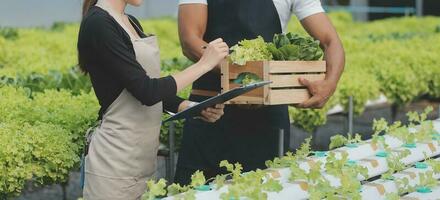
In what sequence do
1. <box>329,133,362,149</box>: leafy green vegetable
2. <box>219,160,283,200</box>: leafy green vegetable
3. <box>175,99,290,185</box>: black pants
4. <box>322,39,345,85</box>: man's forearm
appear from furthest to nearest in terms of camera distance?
<box>175,99,290,185</box>: black pants, <box>322,39,345,85</box>: man's forearm, <box>329,133,362,149</box>: leafy green vegetable, <box>219,160,283,200</box>: leafy green vegetable

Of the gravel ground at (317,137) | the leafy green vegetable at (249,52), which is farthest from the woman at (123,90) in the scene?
the gravel ground at (317,137)

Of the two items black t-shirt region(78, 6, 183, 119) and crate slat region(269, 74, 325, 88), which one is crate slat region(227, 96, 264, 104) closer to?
crate slat region(269, 74, 325, 88)

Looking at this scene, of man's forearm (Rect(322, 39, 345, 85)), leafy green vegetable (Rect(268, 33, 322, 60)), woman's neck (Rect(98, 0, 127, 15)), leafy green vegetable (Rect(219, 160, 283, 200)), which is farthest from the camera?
man's forearm (Rect(322, 39, 345, 85))

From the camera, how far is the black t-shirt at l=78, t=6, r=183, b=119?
2838 mm

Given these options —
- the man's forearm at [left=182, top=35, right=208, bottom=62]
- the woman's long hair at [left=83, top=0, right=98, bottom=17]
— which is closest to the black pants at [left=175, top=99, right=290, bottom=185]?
the man's forearm at [left=182, top=35, right=208, bottom=62]

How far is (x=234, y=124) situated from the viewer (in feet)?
12.8

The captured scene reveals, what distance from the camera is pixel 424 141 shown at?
3373mm

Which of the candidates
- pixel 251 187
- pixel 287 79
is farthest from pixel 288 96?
pixel 251 187

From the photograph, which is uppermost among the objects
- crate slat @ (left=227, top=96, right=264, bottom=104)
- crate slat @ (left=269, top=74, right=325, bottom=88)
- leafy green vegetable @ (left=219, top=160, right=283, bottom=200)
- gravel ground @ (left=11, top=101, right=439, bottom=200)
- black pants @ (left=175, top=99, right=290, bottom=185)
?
crate slat @ (left=269, top=74, right=325, bottom=88)

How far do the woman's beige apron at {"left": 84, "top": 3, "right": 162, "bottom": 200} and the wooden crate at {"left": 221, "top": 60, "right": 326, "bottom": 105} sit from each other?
17.1 inches

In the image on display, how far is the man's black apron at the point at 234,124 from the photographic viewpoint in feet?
12.4

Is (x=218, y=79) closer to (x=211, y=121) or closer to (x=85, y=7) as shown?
(x=211, y=121)

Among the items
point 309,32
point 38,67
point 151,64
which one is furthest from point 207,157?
point 38,67

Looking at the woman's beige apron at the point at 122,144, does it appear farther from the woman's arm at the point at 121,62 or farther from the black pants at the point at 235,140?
the black pants at the point at 235,140
